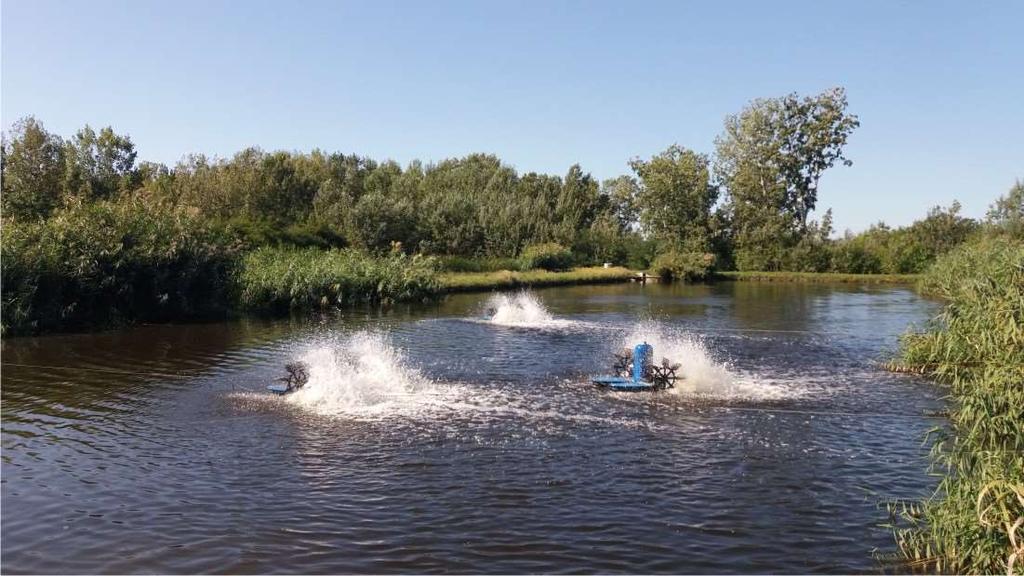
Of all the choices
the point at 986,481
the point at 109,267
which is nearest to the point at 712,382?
the point at 986,481

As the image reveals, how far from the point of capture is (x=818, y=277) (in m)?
76.1

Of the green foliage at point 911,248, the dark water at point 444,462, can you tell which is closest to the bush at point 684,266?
the green foliage at point 911,248

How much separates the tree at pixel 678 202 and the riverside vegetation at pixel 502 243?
20cm

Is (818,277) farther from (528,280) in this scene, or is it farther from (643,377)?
(643,377)

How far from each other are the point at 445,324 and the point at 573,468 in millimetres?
20867

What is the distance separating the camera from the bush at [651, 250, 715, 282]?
75500 millimetres

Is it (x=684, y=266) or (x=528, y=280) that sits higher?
(x=684, y=266)

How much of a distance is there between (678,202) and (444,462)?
7709 cm

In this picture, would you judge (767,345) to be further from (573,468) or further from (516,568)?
(516,568)

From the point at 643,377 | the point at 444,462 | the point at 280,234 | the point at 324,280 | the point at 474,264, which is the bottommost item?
the point at 444,462

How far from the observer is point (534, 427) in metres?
14.7

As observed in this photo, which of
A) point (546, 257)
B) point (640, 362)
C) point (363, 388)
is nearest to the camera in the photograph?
point (363, 388)

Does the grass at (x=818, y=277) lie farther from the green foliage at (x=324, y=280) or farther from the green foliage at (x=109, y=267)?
the green foliage at (x=109, y=267)

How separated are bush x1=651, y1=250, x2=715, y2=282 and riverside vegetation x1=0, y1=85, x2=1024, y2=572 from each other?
222mm
